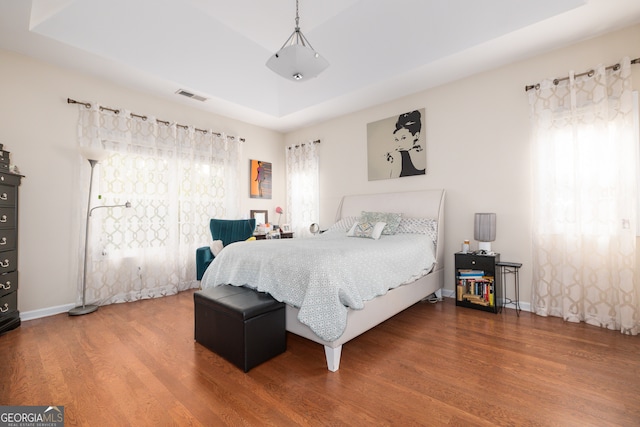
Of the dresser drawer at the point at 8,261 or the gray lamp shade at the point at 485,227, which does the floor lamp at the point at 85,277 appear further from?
the gray lamp shade at the point at 485,227

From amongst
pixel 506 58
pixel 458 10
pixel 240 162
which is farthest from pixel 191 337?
pixel 506 58

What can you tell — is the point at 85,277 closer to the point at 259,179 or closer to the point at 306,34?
the point at 259,179

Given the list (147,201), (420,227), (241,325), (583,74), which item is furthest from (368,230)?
(147,201)

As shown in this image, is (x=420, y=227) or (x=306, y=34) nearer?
(x=420, y=227)

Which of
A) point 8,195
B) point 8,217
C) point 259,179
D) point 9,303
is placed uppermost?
point 259,179

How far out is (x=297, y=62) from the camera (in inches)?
92.3

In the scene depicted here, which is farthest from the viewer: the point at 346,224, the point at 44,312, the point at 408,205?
the point at 346,224

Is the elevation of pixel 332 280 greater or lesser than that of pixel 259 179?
lesser

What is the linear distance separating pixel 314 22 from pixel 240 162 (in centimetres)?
239

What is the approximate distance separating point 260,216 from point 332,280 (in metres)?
3.46

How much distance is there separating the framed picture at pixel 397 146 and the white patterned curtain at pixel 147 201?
2.45 meters

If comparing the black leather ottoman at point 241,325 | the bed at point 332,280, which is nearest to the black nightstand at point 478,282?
the bed at point 332,280

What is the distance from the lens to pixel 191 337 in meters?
2.46

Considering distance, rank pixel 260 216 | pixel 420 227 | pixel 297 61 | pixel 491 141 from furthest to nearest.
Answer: pixel 260 216 → pixel 420 227 → pixel 491 141 → pixel 297 61
